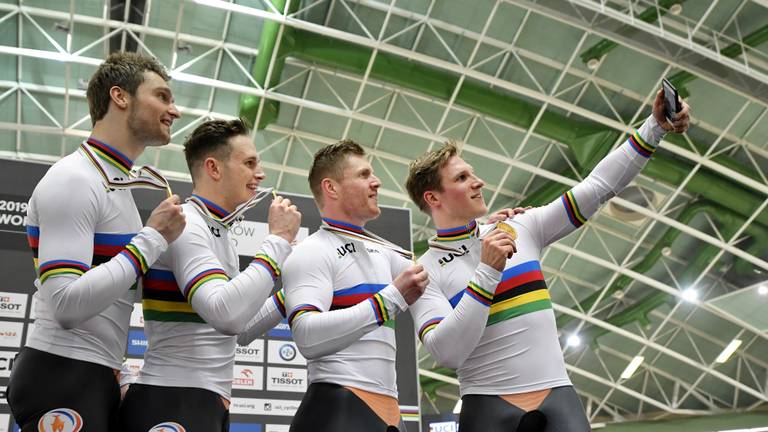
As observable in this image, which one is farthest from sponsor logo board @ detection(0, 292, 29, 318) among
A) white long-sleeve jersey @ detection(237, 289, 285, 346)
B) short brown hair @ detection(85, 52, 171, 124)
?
short brown hair @ detection(85, 52, 171, 124)

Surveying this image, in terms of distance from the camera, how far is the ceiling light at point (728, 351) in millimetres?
23578

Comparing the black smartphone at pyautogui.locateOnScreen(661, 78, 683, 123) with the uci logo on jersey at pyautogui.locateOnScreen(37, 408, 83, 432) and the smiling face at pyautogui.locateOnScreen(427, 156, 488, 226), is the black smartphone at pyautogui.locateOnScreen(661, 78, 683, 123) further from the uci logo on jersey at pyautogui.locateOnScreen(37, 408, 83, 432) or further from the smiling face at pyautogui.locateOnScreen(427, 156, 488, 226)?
the uci logo on jersey at pyautogui.locateOnScreen(37, 408, 83, 432)

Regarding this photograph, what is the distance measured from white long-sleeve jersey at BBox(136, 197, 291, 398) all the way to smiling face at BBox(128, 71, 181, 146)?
45 centimetres

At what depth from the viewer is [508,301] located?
154 inches

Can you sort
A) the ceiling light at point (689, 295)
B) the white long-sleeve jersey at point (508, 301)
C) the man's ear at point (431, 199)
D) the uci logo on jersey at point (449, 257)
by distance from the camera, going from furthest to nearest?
the ceiling light at point (689, 295) → the man's ear at point (431, 199) → the uci logo on jersey at point (449, 257) → the white long-sleeve jersey at point (508, 301)

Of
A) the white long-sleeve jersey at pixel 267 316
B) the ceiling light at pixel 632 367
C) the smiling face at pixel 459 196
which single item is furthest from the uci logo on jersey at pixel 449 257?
the ceiling light at pixel 632 367

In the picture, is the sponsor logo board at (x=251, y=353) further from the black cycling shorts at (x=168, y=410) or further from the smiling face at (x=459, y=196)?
the black cycling shorts at (x=168, y=410)

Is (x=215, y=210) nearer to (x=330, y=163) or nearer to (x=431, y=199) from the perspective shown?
(x=330, y=163)

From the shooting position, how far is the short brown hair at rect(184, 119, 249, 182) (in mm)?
4031

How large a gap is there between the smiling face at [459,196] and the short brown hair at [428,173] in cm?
4

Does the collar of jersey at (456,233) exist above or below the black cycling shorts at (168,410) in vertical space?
above

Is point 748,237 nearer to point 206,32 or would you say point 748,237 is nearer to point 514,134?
point 514,134

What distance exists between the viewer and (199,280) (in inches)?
134

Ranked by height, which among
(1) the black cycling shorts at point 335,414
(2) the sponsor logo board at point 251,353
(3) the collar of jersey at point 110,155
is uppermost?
(3) the collar of jersey at point 110,155
